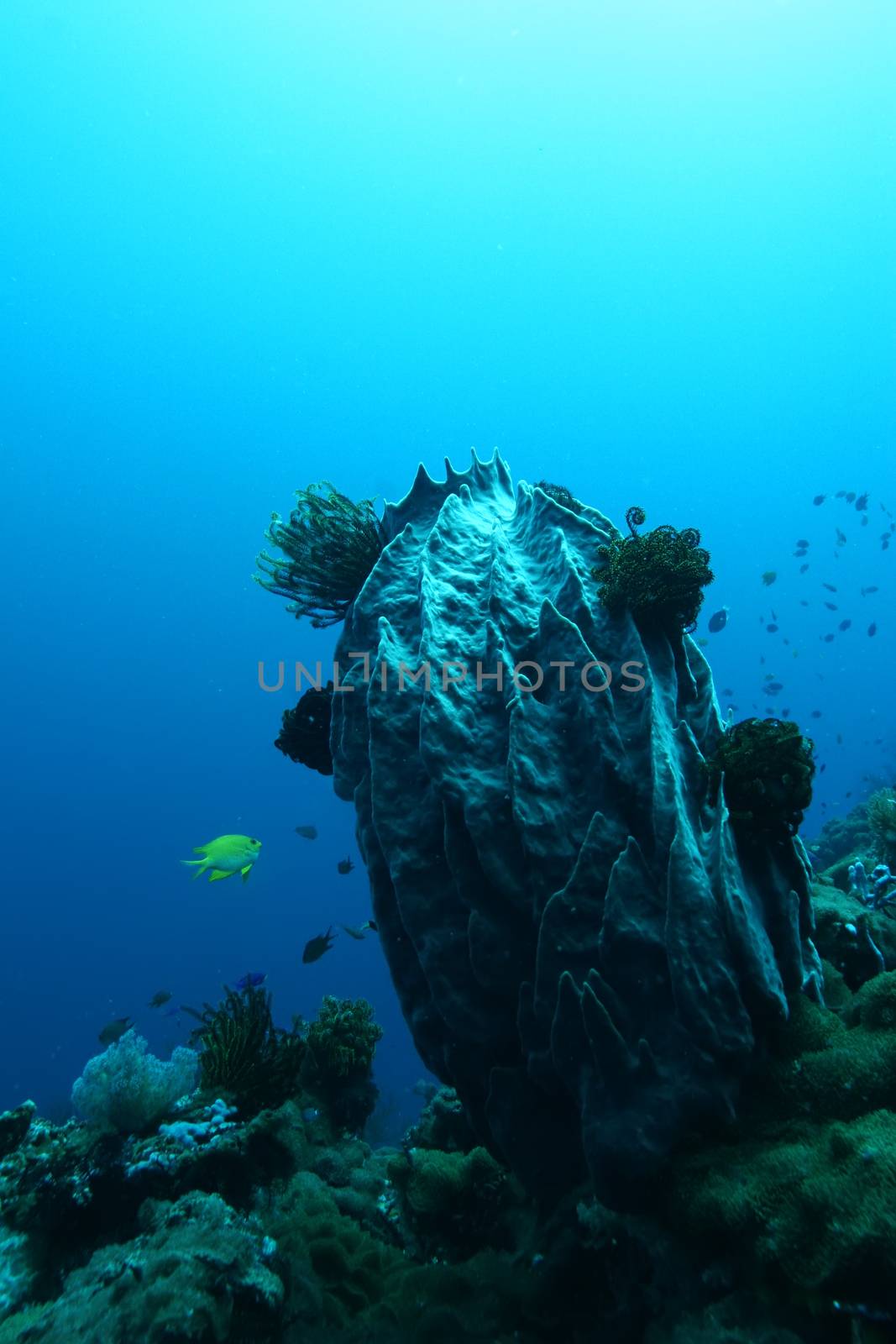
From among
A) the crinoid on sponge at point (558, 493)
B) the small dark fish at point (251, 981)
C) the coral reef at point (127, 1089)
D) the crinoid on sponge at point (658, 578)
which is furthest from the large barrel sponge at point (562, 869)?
the small dark fish at point (251, 981)

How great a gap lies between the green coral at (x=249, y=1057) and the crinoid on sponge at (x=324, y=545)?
513 centimetres

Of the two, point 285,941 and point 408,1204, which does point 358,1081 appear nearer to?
point 408,1204

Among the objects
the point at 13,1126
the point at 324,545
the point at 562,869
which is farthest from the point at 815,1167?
the point at 13,1126

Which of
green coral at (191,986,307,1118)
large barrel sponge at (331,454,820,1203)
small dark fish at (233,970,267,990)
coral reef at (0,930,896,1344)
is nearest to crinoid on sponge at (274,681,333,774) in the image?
large barrel sponge at (331,454,820,1203)

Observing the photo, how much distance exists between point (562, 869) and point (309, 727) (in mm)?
3868

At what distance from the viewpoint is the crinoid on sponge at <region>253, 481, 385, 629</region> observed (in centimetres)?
737

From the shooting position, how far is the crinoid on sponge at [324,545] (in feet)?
24.2

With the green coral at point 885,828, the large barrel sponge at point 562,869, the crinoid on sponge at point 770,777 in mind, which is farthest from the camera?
the green coral at point 885,828

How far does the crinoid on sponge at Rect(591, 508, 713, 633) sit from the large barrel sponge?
146 millimetres

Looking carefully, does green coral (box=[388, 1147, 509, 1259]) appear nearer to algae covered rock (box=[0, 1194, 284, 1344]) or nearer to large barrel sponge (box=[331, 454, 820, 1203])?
large barrel sponge (box=[331, 454, 820, 1203])

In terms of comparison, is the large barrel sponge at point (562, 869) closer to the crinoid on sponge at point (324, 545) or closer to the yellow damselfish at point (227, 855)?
the crinoid on sponge at point (324, 545)

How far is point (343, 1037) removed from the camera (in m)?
8.84

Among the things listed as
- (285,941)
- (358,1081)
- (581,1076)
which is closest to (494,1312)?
(581,1076)

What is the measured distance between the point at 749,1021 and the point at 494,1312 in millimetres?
2695
